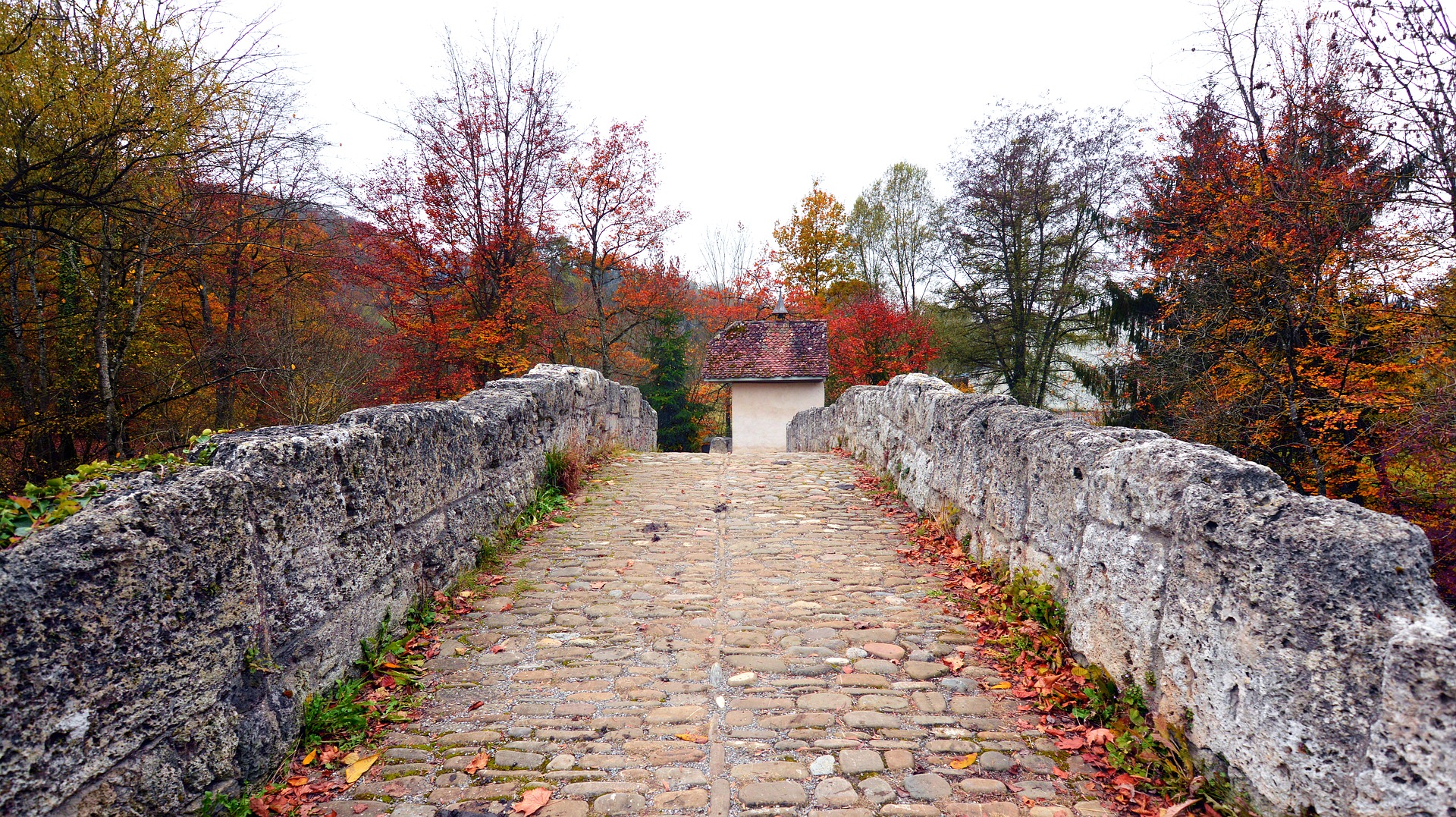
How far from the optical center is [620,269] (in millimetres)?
23688

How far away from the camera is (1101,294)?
21797 millimetres

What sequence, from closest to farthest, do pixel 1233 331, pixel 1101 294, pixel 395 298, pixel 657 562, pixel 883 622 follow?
pixel 883 622, pixel 657 562, pixel 1233 331, pixel 395 298, pixel 1101 294

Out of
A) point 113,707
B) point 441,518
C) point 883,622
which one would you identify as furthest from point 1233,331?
point 113,707

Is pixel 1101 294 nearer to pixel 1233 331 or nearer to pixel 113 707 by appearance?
pixel 1233 331

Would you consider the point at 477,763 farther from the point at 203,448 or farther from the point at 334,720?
the point at 203,448

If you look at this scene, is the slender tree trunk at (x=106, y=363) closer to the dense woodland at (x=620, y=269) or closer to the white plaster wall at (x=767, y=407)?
the dense woodland at (x=620, y=269)

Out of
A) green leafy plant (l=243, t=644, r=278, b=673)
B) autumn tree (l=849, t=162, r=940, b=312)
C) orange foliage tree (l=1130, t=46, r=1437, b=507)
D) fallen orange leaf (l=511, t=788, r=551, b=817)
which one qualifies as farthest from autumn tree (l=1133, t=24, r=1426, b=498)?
autumn tree (l=849, t=162, r=940, b=312)

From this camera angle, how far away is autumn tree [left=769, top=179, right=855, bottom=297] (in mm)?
37375

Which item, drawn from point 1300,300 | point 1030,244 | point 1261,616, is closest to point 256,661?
point 1261,616

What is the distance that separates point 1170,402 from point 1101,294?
31.3 ft

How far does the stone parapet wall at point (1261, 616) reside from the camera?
1.72 metres

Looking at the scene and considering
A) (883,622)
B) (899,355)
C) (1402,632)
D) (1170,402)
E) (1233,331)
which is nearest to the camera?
(1402,632)

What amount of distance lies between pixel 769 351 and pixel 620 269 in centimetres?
662

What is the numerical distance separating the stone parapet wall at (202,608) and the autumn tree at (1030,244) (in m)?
24.1
